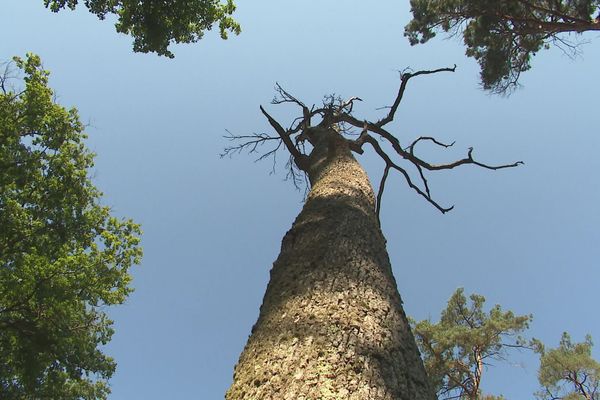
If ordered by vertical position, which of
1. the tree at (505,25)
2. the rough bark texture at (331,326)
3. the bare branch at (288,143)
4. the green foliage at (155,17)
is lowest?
the rough bark texture at (331,326)

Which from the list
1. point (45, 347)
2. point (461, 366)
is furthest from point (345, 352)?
point (461, 366)

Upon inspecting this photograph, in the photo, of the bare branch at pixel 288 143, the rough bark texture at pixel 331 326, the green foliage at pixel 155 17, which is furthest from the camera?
the green foliage at pixel 155 17

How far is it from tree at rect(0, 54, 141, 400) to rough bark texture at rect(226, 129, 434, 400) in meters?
7.13

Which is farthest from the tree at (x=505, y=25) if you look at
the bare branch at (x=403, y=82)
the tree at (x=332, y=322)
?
the tree at (x=332, y=322)

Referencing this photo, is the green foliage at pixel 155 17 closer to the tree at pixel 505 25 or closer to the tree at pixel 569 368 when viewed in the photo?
the tree at pixel 505 25

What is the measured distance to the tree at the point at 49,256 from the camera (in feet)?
27.0

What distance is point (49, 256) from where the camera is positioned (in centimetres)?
919

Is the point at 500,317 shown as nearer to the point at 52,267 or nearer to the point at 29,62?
the point at 52,267

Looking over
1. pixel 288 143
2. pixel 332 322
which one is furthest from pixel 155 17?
pixel 332 322

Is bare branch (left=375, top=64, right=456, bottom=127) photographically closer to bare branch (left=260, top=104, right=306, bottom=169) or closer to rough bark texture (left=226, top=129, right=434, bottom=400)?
bare branch (left=260, top=104, right=306, bottom=169)

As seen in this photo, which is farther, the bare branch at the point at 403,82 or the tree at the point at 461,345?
the tree at the point at 461,345

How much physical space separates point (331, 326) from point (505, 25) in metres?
10.7

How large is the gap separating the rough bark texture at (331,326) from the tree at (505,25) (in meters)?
8.94

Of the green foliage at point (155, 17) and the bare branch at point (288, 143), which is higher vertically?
the green foliage at point (155, 17)
